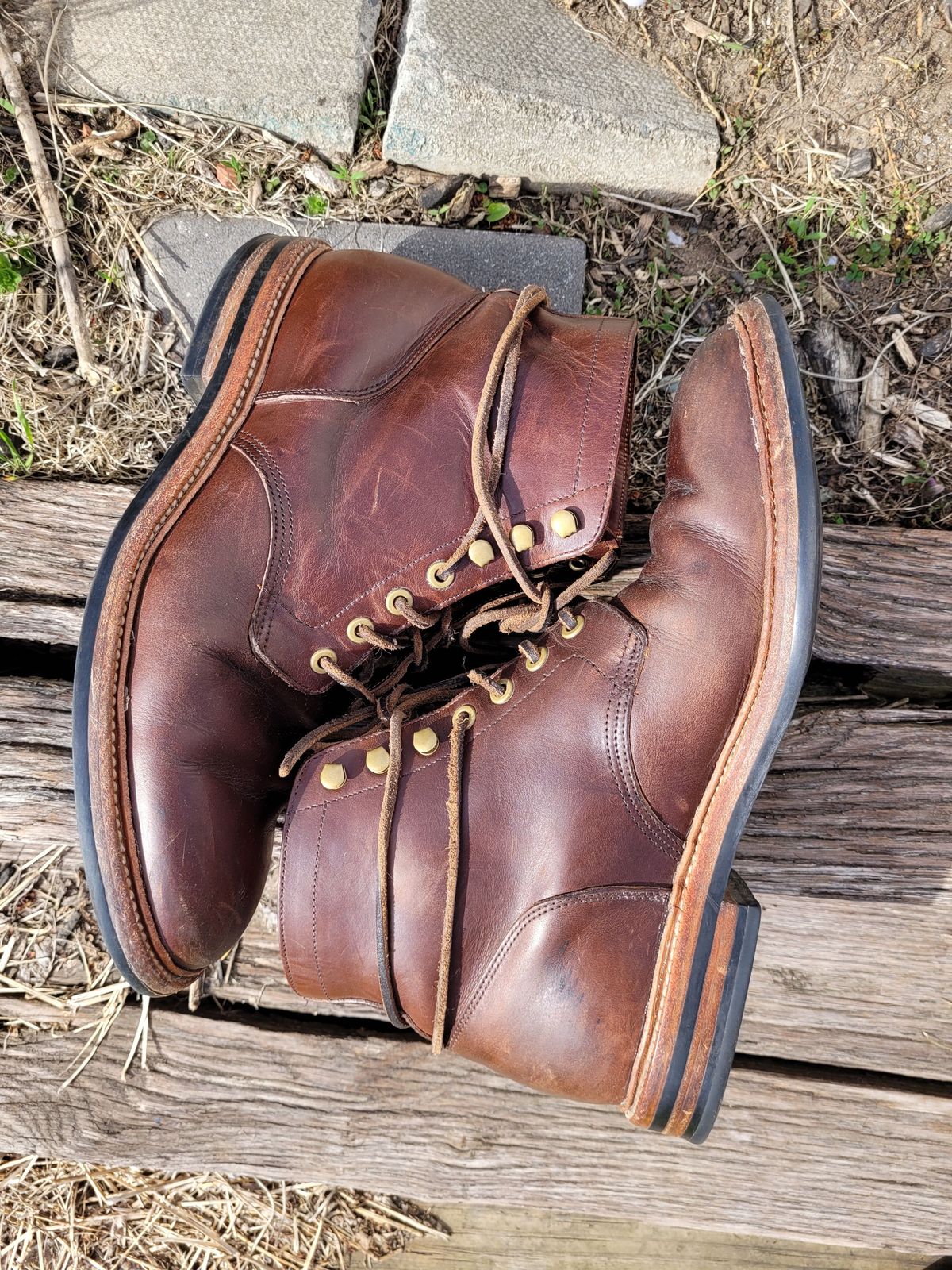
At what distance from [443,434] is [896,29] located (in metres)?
1.72

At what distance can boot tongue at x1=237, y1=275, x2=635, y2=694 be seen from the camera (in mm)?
1730

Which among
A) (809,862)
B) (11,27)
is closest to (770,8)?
(11,27)

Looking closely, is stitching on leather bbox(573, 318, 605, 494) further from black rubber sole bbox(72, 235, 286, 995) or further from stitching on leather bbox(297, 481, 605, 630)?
black rubber sole bbox(72, 235, 286, 995)

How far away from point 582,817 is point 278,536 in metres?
0.82

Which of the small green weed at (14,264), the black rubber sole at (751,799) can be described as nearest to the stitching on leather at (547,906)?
the black rubber sole at (751,799)

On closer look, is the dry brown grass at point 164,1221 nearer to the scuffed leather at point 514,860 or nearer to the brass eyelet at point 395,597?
the scuffed leather at point 514,860

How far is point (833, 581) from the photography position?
83.3 inches

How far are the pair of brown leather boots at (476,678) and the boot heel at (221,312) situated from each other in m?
0.01

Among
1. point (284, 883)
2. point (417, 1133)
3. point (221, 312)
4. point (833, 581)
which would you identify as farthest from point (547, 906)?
point (221, 312)

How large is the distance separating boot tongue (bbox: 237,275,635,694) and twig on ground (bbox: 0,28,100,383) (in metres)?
0.74

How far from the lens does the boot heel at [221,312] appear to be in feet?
6.05

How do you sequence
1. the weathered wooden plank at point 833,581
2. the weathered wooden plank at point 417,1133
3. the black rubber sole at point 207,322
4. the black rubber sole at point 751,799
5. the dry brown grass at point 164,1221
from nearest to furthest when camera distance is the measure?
the black rubber sole at point 751,799 < the black rubber sole at point 207,322 < the weathered wooden plank at point 833,581 < the weathered wooden plank at point 417,1133 < the dry brown grass at point 164,1221

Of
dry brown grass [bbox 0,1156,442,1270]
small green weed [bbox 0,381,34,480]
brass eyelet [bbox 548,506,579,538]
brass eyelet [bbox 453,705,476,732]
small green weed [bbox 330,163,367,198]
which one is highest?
small green weed [bbox 330,163,367,198]

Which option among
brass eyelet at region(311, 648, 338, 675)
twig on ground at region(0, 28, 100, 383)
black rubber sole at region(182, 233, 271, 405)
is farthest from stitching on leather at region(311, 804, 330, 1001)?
twig on ground at region(0, 28, 100, 383)
